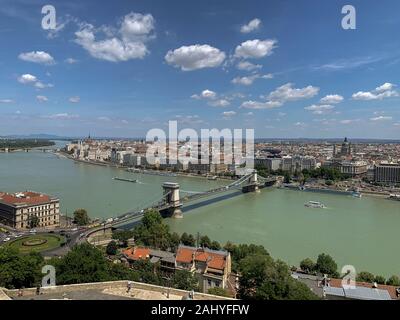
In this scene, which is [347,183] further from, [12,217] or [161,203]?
[12,217]

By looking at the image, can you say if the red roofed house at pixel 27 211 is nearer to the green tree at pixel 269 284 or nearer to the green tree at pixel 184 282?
the green tree at pixel 184 282

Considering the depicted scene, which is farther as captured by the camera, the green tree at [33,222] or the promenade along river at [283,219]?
the green tree at [33,222]

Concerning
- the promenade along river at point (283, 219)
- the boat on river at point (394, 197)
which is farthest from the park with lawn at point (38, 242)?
the boat on river at point (394, 197)

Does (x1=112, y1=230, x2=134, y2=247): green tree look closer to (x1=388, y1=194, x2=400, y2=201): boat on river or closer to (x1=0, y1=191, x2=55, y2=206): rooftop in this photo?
(x1=0, y1=191, x2=55, y2=206): rooftop

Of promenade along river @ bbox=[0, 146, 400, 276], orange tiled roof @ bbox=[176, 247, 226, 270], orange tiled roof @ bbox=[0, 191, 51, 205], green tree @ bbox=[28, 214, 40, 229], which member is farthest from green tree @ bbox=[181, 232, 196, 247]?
orange tiled roof @ bbox=[0, 191, 51, 205]
